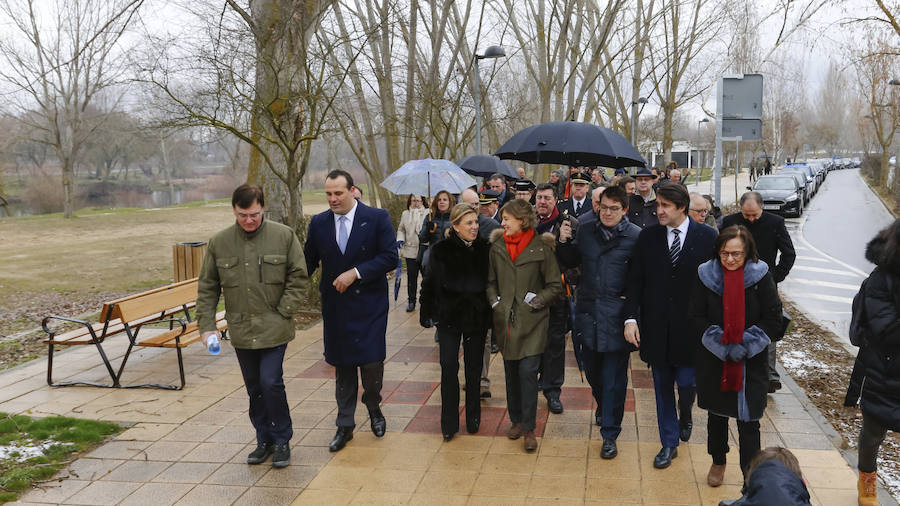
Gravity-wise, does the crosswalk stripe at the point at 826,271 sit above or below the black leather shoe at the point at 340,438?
below

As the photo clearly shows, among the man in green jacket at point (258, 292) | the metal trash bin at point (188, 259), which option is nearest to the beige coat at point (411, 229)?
the metal trash bin at point (188, 259)

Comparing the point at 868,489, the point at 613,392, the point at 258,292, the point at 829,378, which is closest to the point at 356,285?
the point at 258,292

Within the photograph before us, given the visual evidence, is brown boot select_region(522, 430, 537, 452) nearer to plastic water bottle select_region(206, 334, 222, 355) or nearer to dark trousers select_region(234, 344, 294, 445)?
dark trousers select_region(234, 344, 294, 445)

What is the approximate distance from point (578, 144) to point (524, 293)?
115 inches

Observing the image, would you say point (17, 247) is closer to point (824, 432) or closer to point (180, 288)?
point (180, 288)

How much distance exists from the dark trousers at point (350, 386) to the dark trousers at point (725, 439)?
92.4 inches

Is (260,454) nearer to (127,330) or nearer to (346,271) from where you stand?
(346,271)

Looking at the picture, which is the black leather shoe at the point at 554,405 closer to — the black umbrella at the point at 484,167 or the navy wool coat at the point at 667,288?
the navy wool coat at the point at 667,288

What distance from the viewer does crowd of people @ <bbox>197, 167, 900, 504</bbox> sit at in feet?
14.3

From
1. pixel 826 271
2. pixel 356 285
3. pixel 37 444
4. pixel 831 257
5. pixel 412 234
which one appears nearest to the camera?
pixel 356 285

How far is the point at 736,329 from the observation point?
413 cm

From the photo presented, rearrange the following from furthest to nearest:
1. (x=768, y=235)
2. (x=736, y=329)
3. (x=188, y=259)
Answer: (x=188, y=259) < (x=768, y=235) < (x=736, y=329)

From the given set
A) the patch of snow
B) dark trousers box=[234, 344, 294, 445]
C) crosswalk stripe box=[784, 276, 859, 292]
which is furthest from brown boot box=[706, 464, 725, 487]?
crosswalk stripe box=[784, 276, 859, 292]

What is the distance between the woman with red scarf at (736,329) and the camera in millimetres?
4125
